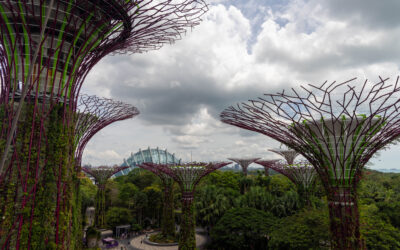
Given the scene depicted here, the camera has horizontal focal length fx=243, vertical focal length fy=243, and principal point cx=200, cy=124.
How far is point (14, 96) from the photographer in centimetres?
965

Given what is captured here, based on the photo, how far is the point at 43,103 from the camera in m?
9.52

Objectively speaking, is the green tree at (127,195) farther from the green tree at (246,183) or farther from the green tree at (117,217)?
the green tree at (246,183)

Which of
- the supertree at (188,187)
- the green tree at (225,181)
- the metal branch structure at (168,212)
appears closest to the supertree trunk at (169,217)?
the metal branch structure at (168,212)

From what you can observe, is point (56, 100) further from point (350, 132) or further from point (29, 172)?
point (350, 132)

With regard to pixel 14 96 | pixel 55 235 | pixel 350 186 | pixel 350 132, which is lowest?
pixel 55 235

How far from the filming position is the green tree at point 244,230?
67.8 ft

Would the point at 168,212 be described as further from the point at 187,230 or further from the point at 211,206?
the point at 187,230

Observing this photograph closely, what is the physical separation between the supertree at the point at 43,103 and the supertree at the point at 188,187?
10365 mm

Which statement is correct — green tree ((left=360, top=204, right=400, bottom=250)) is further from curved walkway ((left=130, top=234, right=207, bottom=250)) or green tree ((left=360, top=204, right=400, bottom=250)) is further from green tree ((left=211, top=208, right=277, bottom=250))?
curved walkway ((left=130, top=234, right=207, bottom=250))

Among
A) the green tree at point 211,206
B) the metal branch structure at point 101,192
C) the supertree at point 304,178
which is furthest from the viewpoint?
the metal branch structure at point 101,192

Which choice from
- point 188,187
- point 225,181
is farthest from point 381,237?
point 225,181

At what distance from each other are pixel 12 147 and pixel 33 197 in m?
2.08

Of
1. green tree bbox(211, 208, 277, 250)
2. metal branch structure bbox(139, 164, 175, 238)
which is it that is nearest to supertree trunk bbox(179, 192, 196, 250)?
green tree bbox(211, 208, 277, 250)

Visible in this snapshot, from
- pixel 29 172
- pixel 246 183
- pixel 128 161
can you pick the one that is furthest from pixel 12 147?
pixel 128 161
